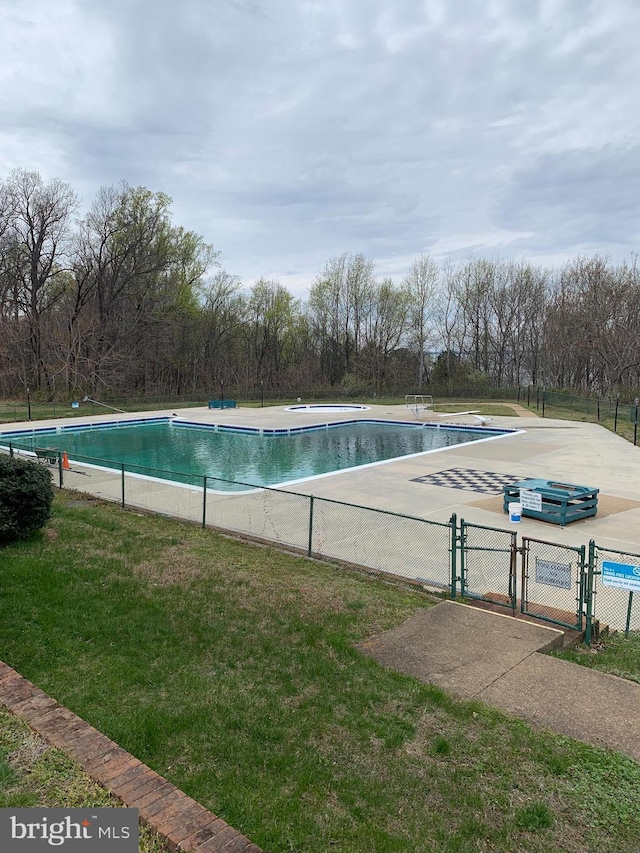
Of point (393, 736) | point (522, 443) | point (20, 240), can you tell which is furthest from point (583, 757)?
point (20, 240)

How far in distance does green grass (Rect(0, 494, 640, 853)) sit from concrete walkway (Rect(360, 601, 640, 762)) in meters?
0.23

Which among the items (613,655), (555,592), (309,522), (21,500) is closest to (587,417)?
(309,522)

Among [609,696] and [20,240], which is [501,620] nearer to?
[609,696]

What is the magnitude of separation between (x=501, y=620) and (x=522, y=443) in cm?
1684

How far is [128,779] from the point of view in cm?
319

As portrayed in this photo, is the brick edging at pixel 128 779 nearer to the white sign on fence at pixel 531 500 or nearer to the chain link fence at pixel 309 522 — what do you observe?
the chain link fence at pixel 309 522

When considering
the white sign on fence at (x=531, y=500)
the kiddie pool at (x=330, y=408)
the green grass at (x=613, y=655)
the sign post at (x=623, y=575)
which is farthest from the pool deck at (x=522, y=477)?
the kiddie pool at (x=330, y=408)

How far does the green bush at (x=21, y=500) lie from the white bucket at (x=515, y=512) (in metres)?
7.90

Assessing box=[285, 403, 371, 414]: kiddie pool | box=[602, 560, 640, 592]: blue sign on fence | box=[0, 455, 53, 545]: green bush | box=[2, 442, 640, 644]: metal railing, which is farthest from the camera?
box=[285, 403, 371, 414]: kiddie pool

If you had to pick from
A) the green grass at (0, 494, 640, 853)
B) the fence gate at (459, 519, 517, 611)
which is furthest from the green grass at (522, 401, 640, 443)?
the green grass at (0, 494, 640, 853)

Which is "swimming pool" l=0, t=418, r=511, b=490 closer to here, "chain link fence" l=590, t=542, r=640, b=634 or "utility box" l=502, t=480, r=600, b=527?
"utility box" l=502, t=480, r=600, b=527

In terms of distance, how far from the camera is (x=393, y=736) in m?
3.83

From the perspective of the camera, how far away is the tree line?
4062cm

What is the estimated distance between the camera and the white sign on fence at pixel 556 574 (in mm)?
6098
